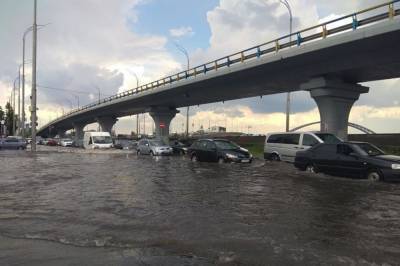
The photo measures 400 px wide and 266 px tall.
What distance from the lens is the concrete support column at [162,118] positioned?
214 ft

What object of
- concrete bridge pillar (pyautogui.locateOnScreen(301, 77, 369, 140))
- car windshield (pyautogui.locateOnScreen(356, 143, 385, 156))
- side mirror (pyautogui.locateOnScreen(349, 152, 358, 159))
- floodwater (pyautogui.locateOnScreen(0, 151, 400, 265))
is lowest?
floodwater (pyautogui.locateOnScreen(0, 151, 400, 265))

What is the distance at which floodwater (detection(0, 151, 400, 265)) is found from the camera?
6828 mm

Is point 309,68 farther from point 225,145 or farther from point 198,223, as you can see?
point 198,223

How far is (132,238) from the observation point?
7926 mm

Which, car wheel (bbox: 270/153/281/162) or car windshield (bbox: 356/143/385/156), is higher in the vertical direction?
car windshield (bbox: 356/143/385/156)

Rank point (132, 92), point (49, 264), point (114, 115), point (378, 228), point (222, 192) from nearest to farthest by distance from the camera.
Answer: point (49, 264) < point (378, 228) < point (222, 192) < point (132, 92) < point (114, 115)

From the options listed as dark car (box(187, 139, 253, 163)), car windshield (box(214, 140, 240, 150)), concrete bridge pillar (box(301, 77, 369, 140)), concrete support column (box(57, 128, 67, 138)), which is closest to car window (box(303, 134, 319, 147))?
dark car (box(187, 139, 253, 163))

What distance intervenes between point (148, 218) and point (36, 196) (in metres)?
4.45

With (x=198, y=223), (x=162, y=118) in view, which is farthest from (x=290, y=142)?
(x=162, y=118)

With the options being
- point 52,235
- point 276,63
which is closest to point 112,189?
point 52,235

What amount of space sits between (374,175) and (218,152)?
11261 mm

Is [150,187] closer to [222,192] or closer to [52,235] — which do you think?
[222,192]

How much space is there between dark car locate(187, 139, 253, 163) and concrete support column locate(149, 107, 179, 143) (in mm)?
36056

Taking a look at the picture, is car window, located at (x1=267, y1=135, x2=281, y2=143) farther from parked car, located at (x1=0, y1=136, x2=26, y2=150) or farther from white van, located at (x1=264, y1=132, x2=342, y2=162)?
parked car, located at (x1=0, y1=136, x2=26, y2=150)
